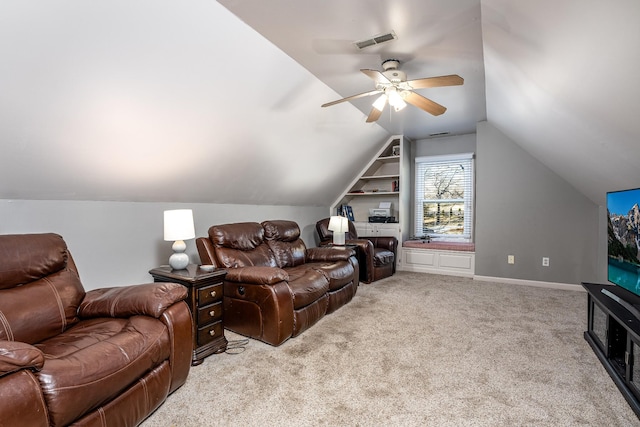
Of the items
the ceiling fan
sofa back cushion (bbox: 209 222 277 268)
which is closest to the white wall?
sofa back cushion (bbox: 209 222 277 268)

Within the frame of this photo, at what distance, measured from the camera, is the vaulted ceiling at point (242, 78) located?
5.16 ft

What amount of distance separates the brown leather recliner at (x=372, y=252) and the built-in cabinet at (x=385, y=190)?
0.43 meters

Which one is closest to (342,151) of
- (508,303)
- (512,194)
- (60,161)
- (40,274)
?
(512,194)

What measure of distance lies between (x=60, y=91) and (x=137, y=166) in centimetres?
79

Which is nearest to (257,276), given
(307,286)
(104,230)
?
(307,286)

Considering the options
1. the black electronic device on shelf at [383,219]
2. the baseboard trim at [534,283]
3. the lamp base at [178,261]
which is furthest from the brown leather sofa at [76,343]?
the baseboard trim at [534,283]

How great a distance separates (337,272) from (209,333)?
144 cm

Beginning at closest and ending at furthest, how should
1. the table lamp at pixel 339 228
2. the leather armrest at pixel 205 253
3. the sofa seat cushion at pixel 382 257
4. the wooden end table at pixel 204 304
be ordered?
the wooden end table at pixel 204 304
the leather armrest at pixel 205 253
the table lamp at pixel 339 228
the sofa seat cushion at pixel 382 257

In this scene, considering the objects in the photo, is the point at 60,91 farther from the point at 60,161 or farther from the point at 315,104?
the point at 315,104

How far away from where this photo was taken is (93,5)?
1.51m

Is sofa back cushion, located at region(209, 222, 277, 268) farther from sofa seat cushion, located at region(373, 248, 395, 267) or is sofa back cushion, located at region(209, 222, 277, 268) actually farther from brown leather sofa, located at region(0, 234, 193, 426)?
sofa seat cushion, located at region(373, 248, 395, 267)

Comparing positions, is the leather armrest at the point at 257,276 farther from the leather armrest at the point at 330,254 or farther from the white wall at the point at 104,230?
the leather armrest at the point at 330,254

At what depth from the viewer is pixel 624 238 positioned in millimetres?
2188

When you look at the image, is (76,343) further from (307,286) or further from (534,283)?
(534,283)
